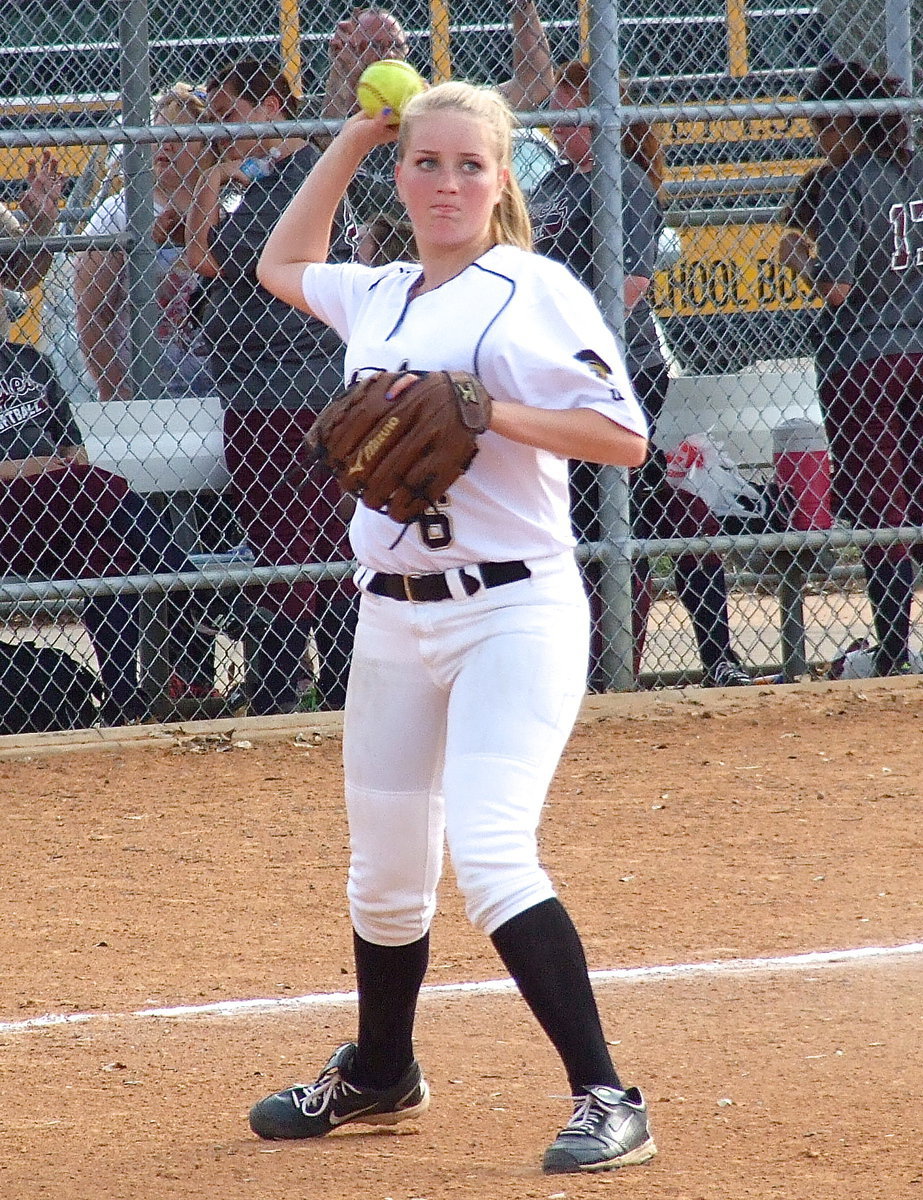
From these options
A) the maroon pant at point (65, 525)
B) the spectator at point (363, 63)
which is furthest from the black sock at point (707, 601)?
the maroon pant at point (65, 525)

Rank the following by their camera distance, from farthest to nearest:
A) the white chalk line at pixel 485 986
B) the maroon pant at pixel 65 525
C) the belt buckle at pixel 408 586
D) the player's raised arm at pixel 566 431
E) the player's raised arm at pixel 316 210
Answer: the maroon pant at pixel 65 525 → the white chalk line at pixel 485 986 → the player's raised arm at pixel 316 210 → the belt buckle at pixel 408 586 → the player's raised arm at pixel 566 431

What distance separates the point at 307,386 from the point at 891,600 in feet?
8.22

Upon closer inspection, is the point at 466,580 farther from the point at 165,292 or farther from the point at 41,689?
the point at 165,292

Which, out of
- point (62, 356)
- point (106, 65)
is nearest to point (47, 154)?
point (62, 356)

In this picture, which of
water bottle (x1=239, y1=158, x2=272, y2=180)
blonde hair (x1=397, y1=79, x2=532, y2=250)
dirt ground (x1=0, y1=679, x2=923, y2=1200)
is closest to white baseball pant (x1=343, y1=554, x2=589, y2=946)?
dirt ground (x1=0, y1=679, x2=923, y2=1200)

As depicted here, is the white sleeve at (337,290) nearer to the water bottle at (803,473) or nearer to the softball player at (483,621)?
the softball player at (483,621)

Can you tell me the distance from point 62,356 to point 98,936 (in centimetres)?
354

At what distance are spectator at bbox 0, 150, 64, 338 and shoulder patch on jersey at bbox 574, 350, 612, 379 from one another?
422cm

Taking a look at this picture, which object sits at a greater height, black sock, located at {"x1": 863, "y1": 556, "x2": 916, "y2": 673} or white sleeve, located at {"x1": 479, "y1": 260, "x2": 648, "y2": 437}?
white sleeve, located at {"x1": 479, "y1": 260, "x2": 648, "y2": 437}

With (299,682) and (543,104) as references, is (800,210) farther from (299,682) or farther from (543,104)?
(299,682)

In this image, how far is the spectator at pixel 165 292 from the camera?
6.61m

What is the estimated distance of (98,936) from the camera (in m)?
4.12

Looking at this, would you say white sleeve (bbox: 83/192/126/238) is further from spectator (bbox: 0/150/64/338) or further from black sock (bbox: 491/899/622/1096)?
black sock (bbox: 491/899/622/1096)

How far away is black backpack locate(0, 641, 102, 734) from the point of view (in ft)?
20.6
